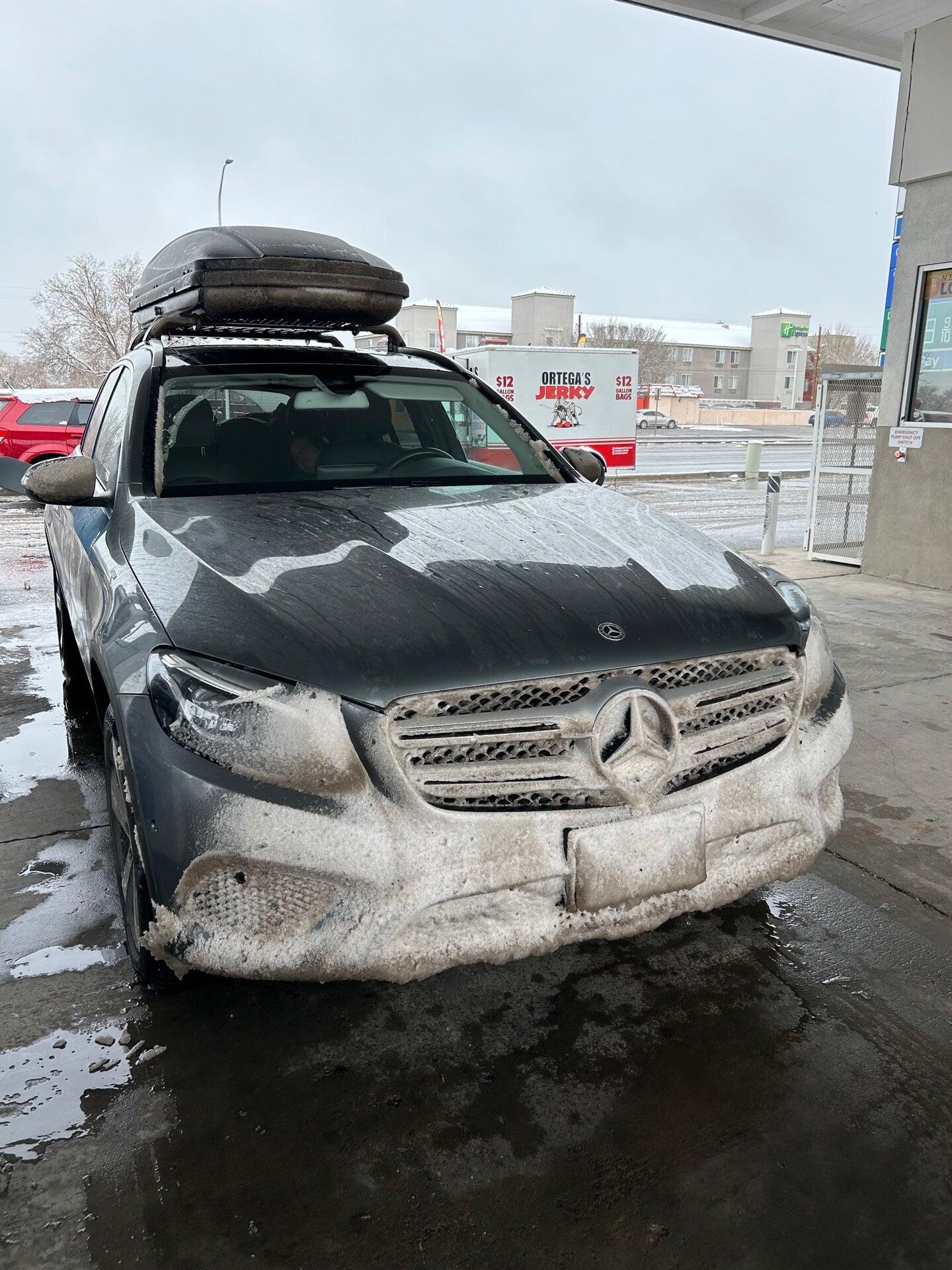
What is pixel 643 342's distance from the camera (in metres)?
86.6

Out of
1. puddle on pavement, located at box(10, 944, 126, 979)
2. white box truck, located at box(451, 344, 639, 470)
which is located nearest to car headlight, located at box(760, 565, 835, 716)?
puddle on pavement, located at box(10, 944, 126, 979)

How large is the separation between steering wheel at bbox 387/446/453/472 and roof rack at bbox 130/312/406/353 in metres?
0.76

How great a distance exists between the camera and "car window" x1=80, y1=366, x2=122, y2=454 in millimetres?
4348

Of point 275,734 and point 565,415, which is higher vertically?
point 565,415

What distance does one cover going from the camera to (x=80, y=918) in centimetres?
296

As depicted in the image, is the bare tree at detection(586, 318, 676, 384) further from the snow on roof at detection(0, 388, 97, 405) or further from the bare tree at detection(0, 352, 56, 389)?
the snow on roof at detection(0, 388, 97, 405)

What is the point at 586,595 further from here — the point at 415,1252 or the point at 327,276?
the point at 327,276

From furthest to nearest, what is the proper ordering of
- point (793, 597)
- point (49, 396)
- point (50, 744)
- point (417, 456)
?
point (49, 396) < point (50, 744) < point (417, 456) < point (793, 597)

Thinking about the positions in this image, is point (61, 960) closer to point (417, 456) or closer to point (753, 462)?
point (417, 456)

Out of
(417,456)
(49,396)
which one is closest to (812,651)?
(417,456)

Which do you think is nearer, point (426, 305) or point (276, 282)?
point (276, 282)

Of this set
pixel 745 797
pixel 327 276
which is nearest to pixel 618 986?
pixel 745 797

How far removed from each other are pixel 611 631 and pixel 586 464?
212 cm

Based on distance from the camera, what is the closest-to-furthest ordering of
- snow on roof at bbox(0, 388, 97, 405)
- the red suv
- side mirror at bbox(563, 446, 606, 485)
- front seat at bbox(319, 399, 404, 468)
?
front seat at bbox(319, 399, 404, 468), side mirror at bbox(563, 446, 606, 485), the red suv, snow on roof at bbox(0, 388, 97, 405)
